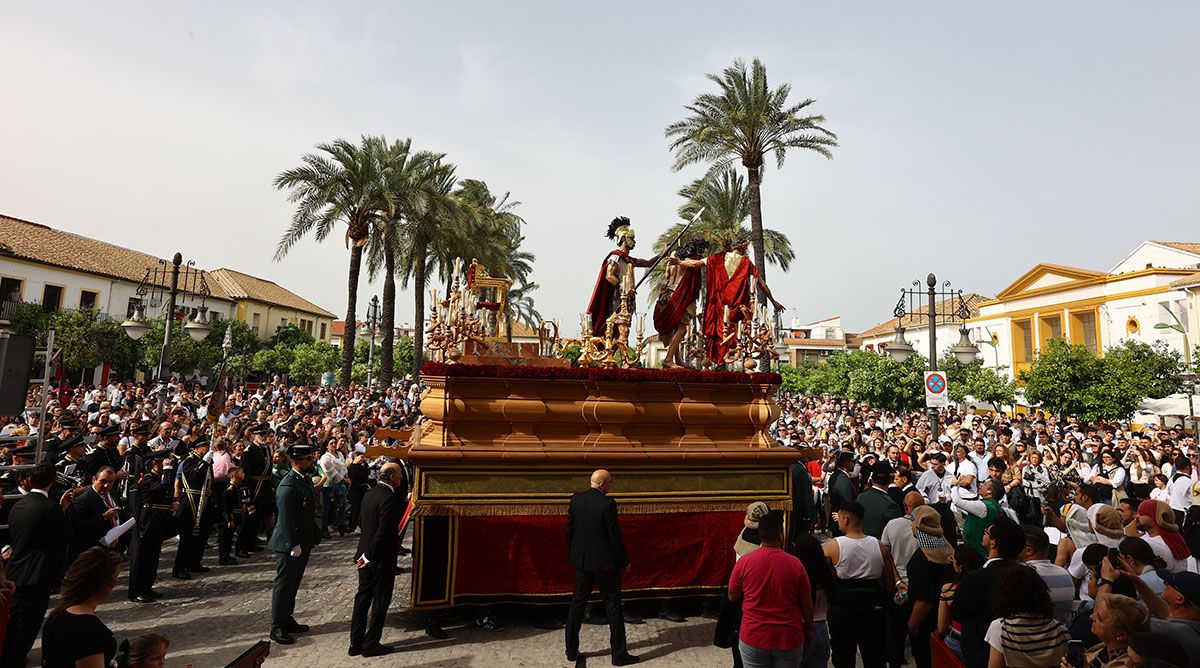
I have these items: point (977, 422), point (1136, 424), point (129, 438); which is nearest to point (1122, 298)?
point (1136, 424)

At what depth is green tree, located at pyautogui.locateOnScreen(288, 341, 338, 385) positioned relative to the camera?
44188 mm

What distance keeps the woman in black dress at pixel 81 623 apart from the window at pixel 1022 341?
181 feet

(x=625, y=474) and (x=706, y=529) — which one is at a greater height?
(x=625, y=474)

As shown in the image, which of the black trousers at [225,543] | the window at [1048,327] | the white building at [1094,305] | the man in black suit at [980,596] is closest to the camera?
the man in black suit at [980,596]

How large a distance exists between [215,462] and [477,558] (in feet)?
17.0

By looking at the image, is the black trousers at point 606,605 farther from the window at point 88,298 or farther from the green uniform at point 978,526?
the window at point 88,298

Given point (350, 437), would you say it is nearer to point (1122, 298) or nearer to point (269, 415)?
point (269, 415)

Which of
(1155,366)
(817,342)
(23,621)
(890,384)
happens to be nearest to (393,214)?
(23,621)

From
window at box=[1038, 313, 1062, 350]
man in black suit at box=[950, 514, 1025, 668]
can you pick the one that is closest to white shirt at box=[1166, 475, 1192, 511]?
man in black suit at box=[950, 514, 1025, 668]

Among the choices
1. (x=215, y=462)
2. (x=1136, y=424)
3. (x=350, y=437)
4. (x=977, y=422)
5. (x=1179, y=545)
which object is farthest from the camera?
(x=1136, y=424)

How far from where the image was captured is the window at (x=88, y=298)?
4025 cm

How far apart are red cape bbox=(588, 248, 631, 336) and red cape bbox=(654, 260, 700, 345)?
761 mm

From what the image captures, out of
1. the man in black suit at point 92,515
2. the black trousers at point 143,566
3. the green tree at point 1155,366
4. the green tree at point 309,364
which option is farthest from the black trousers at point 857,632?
the green tree at point 309,364

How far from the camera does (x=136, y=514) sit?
778 centimetres
